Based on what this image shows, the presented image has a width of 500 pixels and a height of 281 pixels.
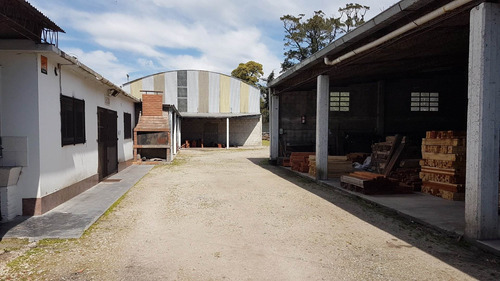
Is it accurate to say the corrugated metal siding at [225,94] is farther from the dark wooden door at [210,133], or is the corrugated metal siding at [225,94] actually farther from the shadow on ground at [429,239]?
the shadow on ground at [429,239]

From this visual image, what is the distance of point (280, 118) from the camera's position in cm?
1642

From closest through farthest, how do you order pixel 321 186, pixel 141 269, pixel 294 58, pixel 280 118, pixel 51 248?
pixel 141 269 → pixel 51 248 → pixel 321 186 → pixel 280 118 → pixel 294 58

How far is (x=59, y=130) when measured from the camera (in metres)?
6.68

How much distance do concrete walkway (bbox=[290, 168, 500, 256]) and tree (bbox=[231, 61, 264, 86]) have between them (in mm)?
42997

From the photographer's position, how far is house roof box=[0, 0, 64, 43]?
4.56 meters

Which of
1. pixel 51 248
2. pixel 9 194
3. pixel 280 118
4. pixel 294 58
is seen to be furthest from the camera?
pixel 294 58

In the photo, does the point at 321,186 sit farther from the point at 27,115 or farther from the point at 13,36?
the point at 13,36

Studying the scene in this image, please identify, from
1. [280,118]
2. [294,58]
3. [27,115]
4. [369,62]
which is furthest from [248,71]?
[27,115]

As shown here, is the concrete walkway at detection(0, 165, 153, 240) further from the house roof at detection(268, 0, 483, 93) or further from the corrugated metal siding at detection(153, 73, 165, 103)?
the corrugated metal siding at detection(153, 73, 165, 103)

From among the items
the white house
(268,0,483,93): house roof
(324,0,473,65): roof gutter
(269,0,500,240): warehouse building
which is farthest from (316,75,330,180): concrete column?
the white house

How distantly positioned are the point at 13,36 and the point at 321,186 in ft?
27.8

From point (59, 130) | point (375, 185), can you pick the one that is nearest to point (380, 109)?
point (375, 185)

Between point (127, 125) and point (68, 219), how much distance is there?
29.8 ft

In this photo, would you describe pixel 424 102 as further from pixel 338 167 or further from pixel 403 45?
pixel 403 45
